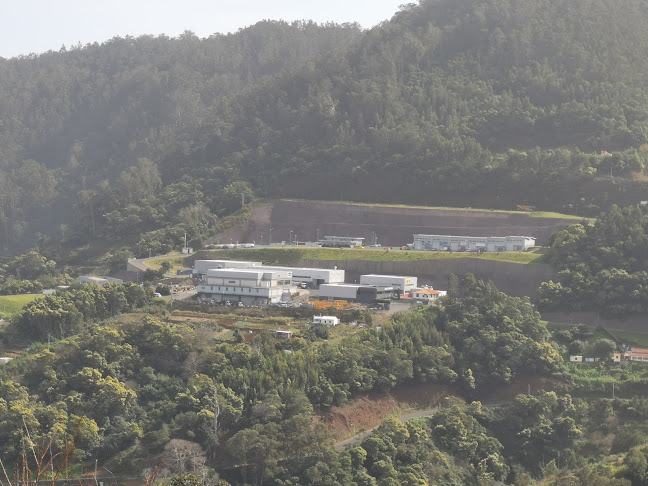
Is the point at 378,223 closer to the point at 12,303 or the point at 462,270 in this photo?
the point at 462,270

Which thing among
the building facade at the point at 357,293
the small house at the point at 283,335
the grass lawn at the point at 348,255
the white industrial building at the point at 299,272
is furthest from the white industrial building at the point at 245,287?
the grass lawn at the point at 348,255

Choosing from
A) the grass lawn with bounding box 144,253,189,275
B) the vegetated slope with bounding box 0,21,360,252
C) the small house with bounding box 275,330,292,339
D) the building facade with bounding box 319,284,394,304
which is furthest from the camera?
the vegetated slope with bounding box 0,21,360,252

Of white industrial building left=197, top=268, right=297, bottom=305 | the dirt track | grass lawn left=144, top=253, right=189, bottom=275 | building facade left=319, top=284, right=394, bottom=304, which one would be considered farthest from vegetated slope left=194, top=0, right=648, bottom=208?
white industrial building left=197, top=268, right=297, bottom=305

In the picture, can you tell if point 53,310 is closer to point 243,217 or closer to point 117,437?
point 117,437

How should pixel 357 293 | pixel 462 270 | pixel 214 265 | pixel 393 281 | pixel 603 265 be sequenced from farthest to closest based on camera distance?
1. pixel 214 265
2. pixel 462 270
3. pixel 393 281
4. pixel 357 293
5. pixel 603 265

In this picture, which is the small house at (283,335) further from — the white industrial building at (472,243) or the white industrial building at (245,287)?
the white industrial building at (472,243)

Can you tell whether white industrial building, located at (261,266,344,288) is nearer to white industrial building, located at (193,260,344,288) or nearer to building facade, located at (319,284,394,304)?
white industrial building, located at (193,260,344,288)

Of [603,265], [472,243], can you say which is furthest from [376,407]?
[472,243]
